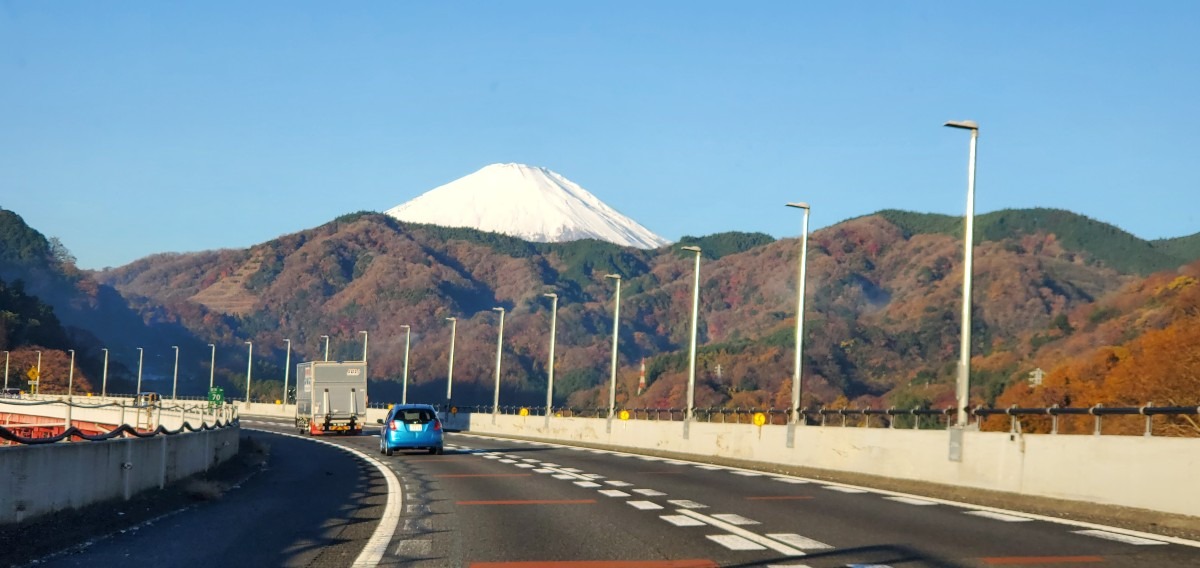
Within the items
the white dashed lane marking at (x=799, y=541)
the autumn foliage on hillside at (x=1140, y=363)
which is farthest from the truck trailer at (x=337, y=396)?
the white dashed lane marking at (x=799, y=541)

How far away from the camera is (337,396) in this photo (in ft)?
218

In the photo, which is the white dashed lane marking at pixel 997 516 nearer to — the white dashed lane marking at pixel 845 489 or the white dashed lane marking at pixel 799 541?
the white dashed lane marking at pixel 799 541

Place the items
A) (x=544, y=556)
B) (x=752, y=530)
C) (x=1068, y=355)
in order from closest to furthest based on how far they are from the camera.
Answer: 1. (x=544, y=556)
2. (x=752, y=530)
3. (x=1068, y=355)

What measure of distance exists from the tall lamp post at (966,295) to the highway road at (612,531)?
2573mm

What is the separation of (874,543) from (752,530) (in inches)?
64.9

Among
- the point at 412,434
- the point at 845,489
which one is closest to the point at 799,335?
the point at 412,434

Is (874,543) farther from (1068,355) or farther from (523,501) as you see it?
(1068,355)

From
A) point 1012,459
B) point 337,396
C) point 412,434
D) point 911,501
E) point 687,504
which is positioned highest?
point 1012,459

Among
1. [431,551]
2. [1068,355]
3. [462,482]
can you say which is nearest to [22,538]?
[431,551]

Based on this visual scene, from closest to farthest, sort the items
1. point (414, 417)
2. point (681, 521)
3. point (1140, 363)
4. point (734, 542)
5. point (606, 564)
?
point (606, 564)
point (734, 542)
point (681, 521)
point (414, 417)
point (1140, 363)

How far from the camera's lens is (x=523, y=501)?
65.8ft

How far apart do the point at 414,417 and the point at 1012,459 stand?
919 inches

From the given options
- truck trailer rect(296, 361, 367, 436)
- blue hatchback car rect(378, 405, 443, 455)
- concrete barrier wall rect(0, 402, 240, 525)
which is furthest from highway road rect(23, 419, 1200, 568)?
truck trailer rect(296, 361, 367, 436)

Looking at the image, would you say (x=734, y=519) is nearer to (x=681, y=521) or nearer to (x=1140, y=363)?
(x=681, y=521)
